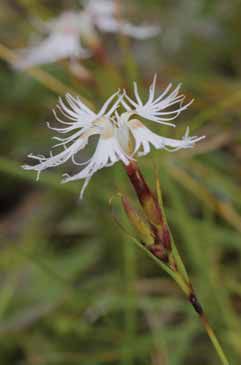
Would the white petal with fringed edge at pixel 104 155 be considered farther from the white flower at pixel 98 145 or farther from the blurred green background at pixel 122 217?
the blurred green background at pixel 122 217

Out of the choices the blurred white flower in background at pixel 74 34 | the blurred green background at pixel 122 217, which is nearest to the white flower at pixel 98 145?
the blurred green background at pixel 122 217

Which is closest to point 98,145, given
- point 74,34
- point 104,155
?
point 104,155

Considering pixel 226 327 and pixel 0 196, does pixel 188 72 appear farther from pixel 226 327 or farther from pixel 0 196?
pixel 226 327

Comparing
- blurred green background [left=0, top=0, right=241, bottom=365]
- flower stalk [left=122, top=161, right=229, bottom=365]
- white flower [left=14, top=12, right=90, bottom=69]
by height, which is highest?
white flower [left=14, top=12, right=90, bottom=69]

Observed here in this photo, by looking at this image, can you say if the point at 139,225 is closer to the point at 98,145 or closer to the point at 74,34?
the point at 98,145

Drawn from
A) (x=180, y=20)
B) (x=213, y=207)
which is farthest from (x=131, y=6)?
(x=213, y=207)

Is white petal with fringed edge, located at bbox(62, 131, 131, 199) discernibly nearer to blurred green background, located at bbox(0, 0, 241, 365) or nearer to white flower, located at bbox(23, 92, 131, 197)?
white flower, located at bbox(23, 92, 131, 197)

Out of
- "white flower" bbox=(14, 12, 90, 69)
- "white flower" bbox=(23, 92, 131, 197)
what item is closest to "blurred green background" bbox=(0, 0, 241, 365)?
"white flower" bbox=(14, 12, 90, 69)
